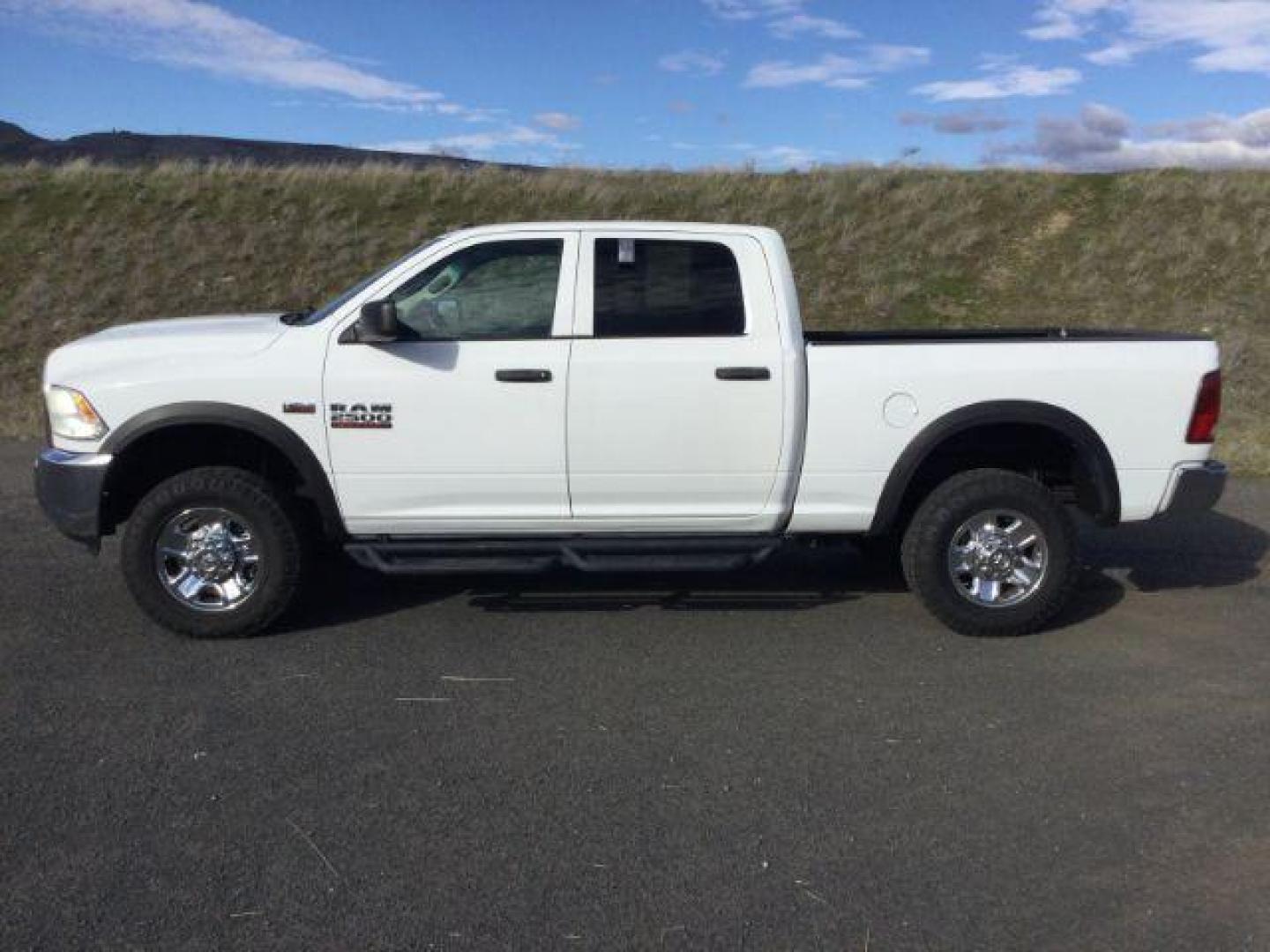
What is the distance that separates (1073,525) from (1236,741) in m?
1.58

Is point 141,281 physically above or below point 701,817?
above

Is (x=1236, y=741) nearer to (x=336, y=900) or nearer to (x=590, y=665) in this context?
(x=590, y=665)

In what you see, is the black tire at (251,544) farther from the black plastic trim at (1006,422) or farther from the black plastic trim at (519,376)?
the black plastic trim at (1006,422)

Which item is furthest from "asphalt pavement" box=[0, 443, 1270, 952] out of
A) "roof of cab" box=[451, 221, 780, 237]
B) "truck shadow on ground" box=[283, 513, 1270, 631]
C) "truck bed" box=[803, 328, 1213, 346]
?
"roof of cab" box=[451, 221, 780, 237]

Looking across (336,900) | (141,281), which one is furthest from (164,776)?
(141,281)

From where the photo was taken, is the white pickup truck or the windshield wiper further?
the windshield wiper

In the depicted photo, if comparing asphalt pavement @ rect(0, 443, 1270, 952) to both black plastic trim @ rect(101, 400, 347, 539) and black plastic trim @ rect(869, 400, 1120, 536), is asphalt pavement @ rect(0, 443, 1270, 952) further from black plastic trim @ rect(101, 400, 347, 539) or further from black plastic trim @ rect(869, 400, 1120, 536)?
black plastic trim @ rect(101, 400, 347, 539)

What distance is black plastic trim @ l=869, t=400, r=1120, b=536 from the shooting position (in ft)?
18.9

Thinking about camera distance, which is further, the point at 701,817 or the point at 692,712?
the point at 692,712

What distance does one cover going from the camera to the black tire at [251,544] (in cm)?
562

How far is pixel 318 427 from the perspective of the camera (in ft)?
18.4

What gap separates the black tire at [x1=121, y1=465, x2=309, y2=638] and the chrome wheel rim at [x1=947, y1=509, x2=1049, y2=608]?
3280 millimetres

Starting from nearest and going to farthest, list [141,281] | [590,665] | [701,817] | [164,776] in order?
1. [701,817]
2. [164,776]
3. [590,665]
4. [141,281]

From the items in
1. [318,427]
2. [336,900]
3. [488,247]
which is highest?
[488,247]
